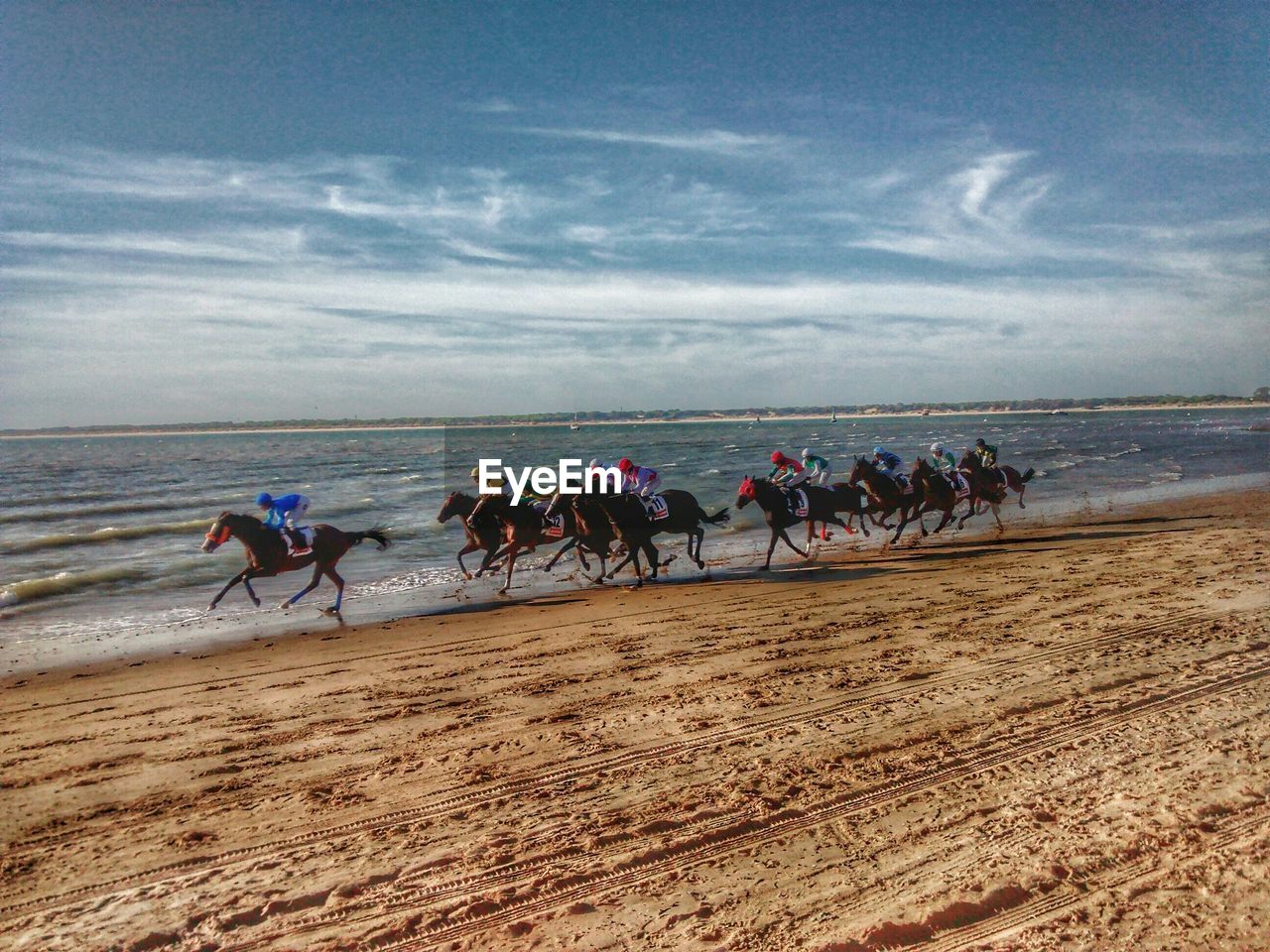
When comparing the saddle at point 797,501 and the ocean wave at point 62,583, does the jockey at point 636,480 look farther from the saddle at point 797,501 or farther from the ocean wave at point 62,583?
the ocean wave at point 62,583

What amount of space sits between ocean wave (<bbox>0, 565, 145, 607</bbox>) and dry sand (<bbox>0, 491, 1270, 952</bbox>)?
5.57 m

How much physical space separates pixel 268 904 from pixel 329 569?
27.9 feet

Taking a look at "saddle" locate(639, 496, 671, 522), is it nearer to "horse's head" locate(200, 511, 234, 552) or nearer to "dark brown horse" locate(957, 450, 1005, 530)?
"horse's head" locate(200, 511, 234, 552)

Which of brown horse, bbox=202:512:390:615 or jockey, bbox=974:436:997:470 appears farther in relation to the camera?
jockey, bbox=974:436:997:470

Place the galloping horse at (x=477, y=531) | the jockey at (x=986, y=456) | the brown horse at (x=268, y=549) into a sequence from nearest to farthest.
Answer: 1. the brown horse at (x=268, y=549)
2. the galloping horse at (x=477, y=531)
3. the jockey at (x=986, y=456)

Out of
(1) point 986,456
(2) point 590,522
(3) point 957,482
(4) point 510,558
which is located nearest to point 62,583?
(4) point 510,558

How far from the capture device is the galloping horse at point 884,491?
614 inches

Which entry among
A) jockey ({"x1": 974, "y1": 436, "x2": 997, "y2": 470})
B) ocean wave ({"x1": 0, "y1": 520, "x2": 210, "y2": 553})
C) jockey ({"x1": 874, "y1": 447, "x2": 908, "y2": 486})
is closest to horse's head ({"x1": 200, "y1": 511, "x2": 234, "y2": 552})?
ocean wave ({"x1": 0, "y1": 520, "x2": 210, "y2": 553})

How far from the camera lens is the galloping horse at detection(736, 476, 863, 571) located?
45.6ft

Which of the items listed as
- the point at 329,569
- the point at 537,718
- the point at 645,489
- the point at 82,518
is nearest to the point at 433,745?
the point at 537,718

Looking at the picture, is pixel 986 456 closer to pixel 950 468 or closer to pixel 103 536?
pixel 950 468

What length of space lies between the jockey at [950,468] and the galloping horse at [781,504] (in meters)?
3.24

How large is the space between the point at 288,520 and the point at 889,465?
40.7ft

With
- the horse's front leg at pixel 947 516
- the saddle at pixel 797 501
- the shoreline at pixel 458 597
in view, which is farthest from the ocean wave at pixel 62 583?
the horse's front leg at pixel 947 516
